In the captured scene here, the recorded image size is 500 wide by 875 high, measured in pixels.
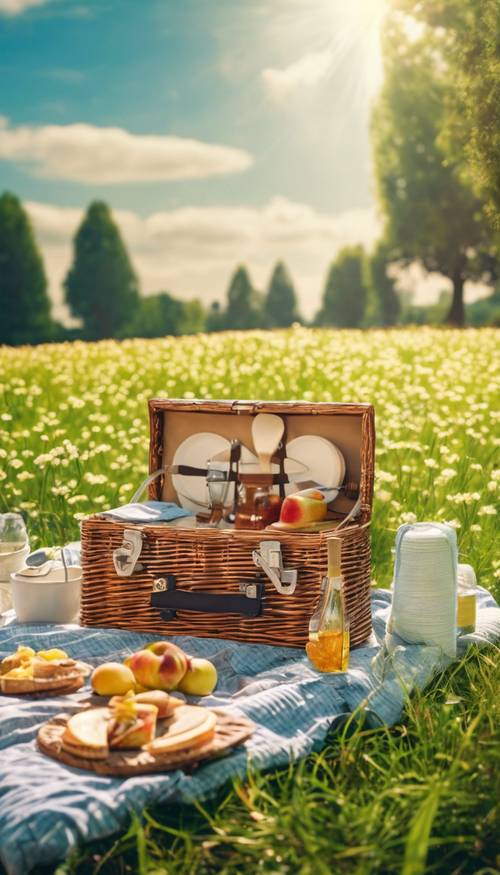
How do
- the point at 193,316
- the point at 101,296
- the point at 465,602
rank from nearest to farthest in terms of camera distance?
the point at 465,602 < the point at 101,296 < the point at 193,316

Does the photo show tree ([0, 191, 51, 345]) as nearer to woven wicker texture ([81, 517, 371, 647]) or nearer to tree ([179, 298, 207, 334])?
tree ([179, 298, 207, 334])

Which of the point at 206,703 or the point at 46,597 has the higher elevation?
the point at 46,597

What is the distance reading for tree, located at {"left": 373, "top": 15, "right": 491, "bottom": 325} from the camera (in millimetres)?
22969

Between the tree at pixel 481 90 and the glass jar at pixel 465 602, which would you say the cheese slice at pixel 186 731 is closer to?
the glass jar at pixel 465 602

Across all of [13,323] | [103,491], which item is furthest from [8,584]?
[13,323]

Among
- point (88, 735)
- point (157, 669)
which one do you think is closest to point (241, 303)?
point (157, 669)

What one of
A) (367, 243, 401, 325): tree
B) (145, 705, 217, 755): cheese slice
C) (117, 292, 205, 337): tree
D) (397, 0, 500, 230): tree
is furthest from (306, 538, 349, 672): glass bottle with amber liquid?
(367, 243, 401, 325): tree

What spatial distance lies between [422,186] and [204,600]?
22294 millimetres

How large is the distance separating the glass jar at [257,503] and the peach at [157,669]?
87cm

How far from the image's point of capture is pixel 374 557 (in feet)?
14.6

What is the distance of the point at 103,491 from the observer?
5.36m

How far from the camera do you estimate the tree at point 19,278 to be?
2722cm

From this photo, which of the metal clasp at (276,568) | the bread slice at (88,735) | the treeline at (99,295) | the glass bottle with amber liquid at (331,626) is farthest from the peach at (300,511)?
the treeline at (99,295)

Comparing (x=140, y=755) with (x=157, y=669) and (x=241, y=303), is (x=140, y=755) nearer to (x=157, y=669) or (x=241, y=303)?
(x=157, y=669)
